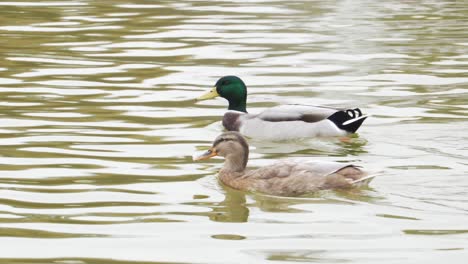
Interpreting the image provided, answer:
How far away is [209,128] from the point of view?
1528 cm

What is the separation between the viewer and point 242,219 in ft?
35.1

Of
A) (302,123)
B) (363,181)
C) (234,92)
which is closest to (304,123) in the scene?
(302,123)

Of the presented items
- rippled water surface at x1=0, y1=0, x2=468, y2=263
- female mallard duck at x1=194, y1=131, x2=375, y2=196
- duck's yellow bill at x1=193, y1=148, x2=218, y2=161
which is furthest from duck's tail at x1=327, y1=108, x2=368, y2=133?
female mallard duck at x1=194, y1=131, x2=375, y2=196

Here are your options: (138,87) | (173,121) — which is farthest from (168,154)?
(138,87)

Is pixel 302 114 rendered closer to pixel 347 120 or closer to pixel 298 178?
pixel 347 120

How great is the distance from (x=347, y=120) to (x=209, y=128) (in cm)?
158

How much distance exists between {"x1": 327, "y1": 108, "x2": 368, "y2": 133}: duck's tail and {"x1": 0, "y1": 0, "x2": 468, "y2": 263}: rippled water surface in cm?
14

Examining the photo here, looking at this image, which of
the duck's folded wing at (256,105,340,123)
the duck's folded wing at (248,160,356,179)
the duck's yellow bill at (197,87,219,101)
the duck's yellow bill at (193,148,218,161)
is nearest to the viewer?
the duck's folded wing at (248,160,356,179)

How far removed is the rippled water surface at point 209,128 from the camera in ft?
32.3

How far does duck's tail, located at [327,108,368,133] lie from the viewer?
47.7ft

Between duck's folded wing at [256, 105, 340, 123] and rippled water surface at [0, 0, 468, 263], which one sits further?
duck's folded wing at [256, 105, 340, 123]

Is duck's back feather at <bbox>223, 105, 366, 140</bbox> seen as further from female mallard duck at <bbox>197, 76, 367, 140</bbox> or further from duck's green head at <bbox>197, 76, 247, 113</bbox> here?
duck's green head at <bbox>197, 76, 247, 113</bbox>

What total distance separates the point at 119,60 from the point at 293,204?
354 inches

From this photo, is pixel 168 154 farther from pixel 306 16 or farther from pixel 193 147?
pixel 306 16
